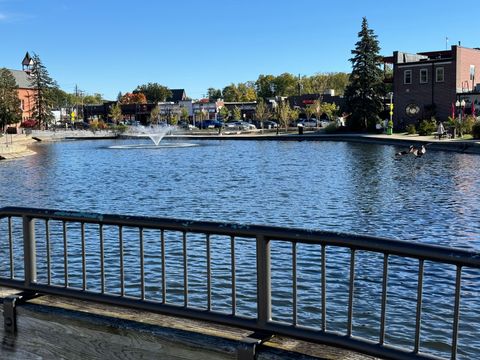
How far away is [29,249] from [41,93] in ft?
404

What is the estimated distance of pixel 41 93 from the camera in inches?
4786

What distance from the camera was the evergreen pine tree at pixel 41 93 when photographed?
12094cm

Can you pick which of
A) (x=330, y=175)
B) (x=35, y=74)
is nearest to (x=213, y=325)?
(x=330, y=175)

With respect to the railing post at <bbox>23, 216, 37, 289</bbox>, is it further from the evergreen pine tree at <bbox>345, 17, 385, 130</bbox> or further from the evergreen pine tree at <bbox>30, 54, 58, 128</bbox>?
the evergreen pine tree at <bbox>30, 54, 58, 128</bbox>

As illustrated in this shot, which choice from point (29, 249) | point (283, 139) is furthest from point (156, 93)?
point (29, 249)

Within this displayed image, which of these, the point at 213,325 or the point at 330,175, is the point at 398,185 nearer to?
the point at 330,175

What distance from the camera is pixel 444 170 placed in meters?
32.8

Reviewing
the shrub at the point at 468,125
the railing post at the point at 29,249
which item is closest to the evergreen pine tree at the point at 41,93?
the shrub at the point at 468,125

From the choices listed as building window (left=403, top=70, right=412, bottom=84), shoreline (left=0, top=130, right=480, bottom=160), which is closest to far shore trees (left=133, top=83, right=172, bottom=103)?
shoreline (left=0, top=130, right=480, bottom=160)

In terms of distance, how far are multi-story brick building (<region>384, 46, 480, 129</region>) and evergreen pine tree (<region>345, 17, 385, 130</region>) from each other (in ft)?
8.76

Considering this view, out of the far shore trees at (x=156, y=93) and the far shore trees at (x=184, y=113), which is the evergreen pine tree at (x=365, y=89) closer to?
the far shore trees at (x=184, y=113)

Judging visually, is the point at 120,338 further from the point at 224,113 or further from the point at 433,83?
the point at 224,113

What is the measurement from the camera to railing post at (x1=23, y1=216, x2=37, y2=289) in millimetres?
5934

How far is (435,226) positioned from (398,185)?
1073cm
